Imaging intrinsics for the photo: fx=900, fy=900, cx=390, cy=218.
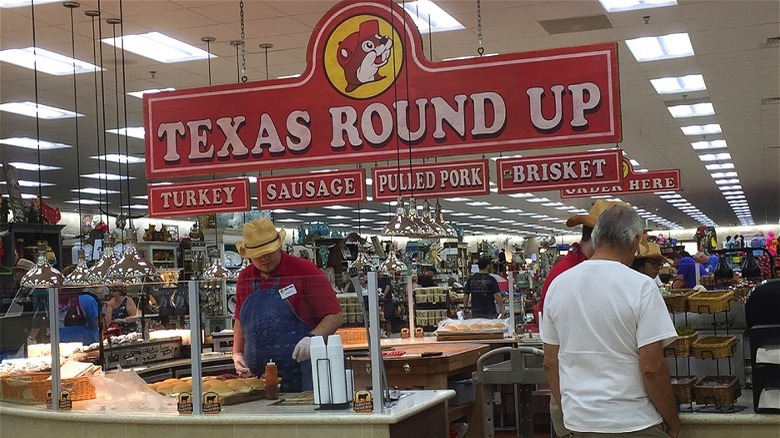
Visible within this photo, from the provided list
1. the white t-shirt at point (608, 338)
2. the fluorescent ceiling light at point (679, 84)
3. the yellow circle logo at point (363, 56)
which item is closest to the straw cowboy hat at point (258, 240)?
the yellow circle logo at point (363, 56)

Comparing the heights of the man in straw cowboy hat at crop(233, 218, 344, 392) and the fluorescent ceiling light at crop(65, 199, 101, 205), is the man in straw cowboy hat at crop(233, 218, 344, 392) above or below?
below

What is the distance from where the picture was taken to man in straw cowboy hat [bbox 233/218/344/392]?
498 centimetres

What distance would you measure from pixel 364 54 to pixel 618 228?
311 centimetres

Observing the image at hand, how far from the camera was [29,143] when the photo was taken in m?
14.3

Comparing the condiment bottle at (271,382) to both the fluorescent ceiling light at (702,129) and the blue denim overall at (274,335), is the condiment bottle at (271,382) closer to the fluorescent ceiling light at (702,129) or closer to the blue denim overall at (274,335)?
the blue denim overall at (274,335)

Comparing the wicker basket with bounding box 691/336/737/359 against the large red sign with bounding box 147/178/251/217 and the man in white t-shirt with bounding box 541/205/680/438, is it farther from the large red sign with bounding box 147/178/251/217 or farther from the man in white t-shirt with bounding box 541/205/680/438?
the large red sign with bounding box 147/178/251/217

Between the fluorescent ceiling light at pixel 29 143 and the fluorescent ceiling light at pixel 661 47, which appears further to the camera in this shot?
the fluorescent ceiling light at pixel 29 143

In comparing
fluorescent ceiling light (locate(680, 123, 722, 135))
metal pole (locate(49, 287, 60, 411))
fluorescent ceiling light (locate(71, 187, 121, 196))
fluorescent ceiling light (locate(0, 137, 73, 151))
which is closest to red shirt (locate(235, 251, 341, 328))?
metal pole (locate(49, 287, 60, 411))

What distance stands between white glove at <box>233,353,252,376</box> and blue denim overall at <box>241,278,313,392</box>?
0.09 ft

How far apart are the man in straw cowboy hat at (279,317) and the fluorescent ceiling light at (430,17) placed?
3.79m

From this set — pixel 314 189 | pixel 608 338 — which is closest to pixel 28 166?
pixel 314 189

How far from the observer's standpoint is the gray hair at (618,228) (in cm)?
358

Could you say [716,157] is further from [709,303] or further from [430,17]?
[709,303]

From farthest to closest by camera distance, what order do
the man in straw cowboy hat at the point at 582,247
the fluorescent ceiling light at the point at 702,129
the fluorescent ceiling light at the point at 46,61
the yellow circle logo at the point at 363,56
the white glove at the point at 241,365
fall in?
the fluorescent ceiling light at the point at 702,129
the fluorescent ceiling light at the point at 46,61
the yellow circle logo at the point at 363,56
the white glove at the point at 241,365
the man in straw cowboy hat at the point at 582,247
